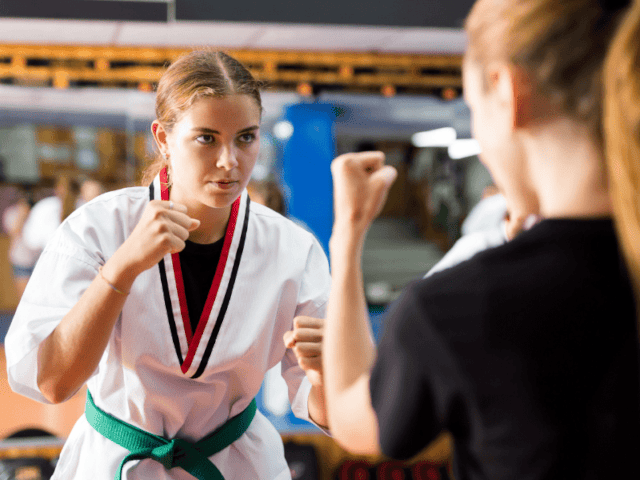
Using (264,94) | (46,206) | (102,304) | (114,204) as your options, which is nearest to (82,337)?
(102,304)

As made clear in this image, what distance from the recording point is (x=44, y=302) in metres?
1.04

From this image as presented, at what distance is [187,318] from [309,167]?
3.82m

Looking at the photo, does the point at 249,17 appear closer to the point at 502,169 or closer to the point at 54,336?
the point at 54,336

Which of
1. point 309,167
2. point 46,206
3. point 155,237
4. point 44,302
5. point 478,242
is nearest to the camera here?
point 155,237

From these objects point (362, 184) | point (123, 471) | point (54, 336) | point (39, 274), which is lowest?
point (123, 471)

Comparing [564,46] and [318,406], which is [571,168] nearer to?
[564,46]

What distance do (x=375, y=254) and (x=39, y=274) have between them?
25.5ft

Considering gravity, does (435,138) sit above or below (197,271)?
above

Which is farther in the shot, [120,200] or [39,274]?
[120,200]

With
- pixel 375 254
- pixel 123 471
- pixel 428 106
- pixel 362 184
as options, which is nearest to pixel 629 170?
pixel 362 184

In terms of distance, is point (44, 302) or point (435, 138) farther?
point (435, 138)

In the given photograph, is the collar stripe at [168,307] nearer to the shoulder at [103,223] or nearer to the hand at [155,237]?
the shoulder at [103,223]

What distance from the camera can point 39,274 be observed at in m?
1.06

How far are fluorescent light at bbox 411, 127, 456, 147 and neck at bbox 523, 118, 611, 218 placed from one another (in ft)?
18.5
